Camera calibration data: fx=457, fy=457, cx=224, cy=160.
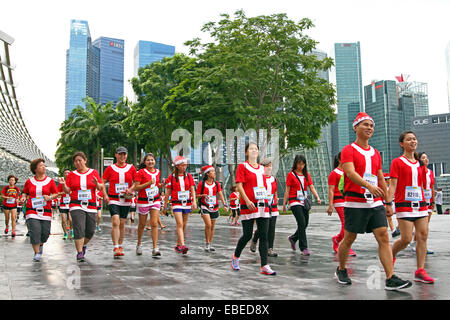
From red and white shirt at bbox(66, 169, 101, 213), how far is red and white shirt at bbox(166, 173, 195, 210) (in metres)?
1.52

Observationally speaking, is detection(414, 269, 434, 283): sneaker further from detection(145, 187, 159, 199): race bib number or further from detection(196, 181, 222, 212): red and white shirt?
detection(145, 187, 159, 199): race bib number

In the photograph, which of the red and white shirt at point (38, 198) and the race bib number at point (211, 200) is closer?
the red and white shirt at point (38, 198)

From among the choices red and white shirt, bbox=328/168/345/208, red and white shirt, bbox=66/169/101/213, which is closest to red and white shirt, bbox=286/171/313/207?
red and white shirt, bbox=328/168/345/208

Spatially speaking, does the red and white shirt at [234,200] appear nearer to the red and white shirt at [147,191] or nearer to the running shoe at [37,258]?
the red and white shirt at [147,191]

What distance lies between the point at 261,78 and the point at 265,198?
17372mm

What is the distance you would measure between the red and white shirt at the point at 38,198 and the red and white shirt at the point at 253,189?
378 cm

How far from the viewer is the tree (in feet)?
75.9

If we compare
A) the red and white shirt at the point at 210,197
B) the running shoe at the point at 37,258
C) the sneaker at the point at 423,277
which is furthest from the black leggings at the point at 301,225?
the running shoe at the point at 37,258

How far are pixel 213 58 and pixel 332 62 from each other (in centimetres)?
665

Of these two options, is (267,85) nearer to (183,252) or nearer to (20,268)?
(183,252)

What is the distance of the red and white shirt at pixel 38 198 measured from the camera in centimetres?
800

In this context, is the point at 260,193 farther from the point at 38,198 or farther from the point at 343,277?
the point at 38,198

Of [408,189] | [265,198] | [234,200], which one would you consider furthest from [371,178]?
[234,200]

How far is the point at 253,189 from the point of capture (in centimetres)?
620
